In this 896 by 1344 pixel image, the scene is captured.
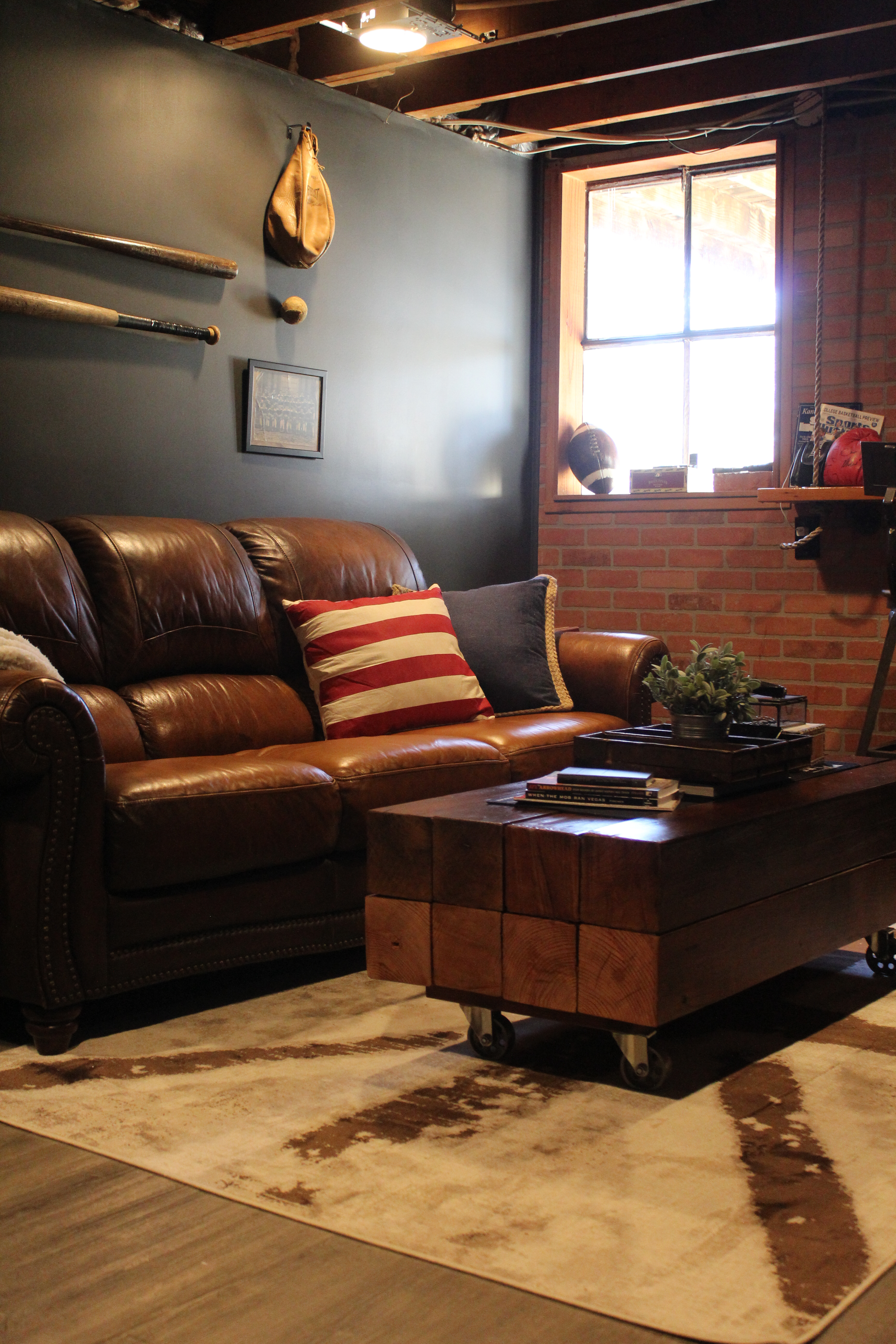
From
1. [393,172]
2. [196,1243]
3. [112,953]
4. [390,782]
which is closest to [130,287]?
[393,172]

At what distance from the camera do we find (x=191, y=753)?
10.9 feet

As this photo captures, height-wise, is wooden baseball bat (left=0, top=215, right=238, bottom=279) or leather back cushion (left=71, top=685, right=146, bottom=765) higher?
wooden baseball bat (left=0, top=215, right=238, bottom=279)

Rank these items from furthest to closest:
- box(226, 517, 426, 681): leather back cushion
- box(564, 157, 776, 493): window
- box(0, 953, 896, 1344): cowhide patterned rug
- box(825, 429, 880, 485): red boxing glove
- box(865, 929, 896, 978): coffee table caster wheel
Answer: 1. box(564, 157, 776, 493): window
2. box(825, 429, 880, 485): red boxing glove
3. box(226, 517, 426, 681): leather back cushion
4. box(865, 929, 896, 978): coffee table caster wheel
5. box(0, 953, 896, 1344): cowhide patterned rug

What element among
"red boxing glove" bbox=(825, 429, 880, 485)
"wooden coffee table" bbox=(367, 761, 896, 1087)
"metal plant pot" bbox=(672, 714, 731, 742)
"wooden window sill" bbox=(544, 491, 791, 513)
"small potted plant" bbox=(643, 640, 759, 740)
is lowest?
"wooden coffee table" bbox=(367, 761, 896, 1087)

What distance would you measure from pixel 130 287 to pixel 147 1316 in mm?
3103

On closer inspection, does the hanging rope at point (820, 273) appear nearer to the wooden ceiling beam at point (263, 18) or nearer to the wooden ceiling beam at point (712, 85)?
the wooden ceiling beam at point (712, 85)

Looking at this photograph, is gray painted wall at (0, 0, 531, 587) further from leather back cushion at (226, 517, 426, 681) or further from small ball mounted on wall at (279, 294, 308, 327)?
leather back cushion at (226, 517, 426, 681)

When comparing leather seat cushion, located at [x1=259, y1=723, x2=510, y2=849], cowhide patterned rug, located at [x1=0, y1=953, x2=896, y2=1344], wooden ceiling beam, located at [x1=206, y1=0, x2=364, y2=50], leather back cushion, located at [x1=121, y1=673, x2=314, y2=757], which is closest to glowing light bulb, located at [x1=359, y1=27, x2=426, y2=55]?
wooden ceiling beam, located at [x1=206, y1=0, x2=364, y2=50]

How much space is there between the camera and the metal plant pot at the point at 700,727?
261 cm

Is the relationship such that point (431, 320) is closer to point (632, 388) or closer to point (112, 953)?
point (632, 388)

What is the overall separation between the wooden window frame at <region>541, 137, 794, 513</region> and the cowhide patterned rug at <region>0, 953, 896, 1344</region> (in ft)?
9.74

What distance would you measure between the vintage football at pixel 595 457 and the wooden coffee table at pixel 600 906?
3057mm

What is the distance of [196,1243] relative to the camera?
1.69 m

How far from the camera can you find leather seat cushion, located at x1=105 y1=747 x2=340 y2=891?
2564 millimetres
